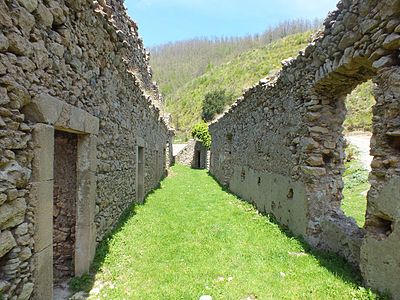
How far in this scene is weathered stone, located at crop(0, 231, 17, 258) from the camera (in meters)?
2.46

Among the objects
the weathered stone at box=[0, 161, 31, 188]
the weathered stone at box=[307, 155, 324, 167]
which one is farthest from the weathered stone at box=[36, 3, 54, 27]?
the weathered stone at box=[307, 155, 324, 167]

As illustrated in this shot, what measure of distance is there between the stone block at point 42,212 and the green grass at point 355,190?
639 centimetres

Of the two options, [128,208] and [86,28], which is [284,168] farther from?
[86,28]

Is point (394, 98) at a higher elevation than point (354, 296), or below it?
higher

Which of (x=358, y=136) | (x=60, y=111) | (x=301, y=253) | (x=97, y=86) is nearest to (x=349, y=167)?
(x=358, y=136)

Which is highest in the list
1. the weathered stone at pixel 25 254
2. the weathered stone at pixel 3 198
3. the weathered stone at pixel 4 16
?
the weathered stone at pixel 4 16

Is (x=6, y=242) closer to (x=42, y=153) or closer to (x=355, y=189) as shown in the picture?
(x=42, y=153)

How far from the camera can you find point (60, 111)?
340 centimetres

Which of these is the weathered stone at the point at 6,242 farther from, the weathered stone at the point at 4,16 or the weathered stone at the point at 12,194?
the weathered stone at the point at 4,16

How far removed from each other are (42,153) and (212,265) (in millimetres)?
3034

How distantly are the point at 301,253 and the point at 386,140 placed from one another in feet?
8.39

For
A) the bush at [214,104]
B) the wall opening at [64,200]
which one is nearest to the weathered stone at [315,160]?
the wall opening at [64,200]

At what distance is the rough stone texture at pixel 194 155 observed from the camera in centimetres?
2761

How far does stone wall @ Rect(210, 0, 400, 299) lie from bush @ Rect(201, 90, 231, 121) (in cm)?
3191
